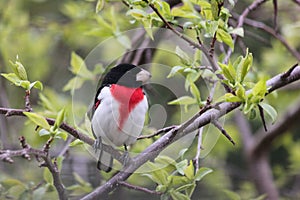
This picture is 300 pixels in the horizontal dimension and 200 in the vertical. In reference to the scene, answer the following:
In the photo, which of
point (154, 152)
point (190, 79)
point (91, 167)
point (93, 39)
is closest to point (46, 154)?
point (154, 152)

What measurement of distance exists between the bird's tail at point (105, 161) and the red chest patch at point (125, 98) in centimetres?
8

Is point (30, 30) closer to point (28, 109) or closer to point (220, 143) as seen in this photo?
point (220, 143)

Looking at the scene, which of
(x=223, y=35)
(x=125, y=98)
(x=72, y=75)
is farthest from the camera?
(x=72, y=75)

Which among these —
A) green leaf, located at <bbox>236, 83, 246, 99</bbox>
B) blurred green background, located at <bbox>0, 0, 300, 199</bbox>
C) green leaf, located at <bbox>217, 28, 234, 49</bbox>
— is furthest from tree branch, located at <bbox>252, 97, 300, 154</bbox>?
green leaf, located at <bbox>236, 83, 246, 99</bbox>

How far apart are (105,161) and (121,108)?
155 mm

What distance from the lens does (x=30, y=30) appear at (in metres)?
2.43

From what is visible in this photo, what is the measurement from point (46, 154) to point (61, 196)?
0.13m

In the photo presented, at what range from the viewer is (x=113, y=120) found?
1382 millimetres

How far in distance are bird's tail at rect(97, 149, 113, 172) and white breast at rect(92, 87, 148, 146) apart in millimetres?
34

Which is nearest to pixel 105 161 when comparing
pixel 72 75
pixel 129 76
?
pixel 129 76

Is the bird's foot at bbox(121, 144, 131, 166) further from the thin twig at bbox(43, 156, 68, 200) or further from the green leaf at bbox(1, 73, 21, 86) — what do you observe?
the green leaf at bbox(1, 73, 21, 86)

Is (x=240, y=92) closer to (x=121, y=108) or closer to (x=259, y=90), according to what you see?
(x=259, y=90)

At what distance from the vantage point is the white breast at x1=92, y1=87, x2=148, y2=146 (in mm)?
1366

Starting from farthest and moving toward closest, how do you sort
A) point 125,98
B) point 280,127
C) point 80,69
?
1. point 280,127
2. point 80,69
3. point 125,98
